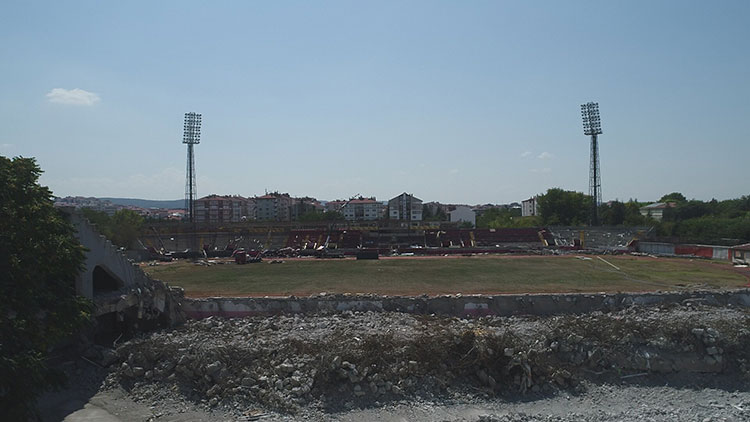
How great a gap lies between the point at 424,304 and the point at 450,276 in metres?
11.9

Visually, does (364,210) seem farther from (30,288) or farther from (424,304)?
(30,288)

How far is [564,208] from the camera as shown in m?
97.0

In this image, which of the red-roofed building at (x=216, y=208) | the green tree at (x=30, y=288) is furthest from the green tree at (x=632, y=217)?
the red-roofed building at (x=216, y=208)

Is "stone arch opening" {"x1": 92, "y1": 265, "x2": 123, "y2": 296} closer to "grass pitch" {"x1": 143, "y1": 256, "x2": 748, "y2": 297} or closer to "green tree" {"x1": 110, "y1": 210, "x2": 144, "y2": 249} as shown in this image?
"grass pitch" {"x1": 143, "y1": 256, "x2": 748, "y2": 297}

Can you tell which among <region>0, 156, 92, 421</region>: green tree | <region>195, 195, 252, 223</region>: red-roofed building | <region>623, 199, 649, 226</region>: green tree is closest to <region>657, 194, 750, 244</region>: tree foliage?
<region>623, 199, 649, 226</region>: green tree

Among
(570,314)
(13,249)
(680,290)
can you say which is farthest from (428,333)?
(680,290)

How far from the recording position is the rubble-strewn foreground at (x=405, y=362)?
53.8ft

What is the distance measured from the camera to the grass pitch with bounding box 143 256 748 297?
100ft

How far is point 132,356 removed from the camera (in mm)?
18531

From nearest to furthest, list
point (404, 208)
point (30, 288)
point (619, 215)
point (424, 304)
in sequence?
point (30, 288), point (424, 304), point (619, 215), point (404, 208)

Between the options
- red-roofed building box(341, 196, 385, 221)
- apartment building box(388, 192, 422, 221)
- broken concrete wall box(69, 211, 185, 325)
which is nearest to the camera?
broken concrete wall box(69, 211, 185, 325)

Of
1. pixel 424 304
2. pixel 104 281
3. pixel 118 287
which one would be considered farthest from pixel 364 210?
pixel 118 287

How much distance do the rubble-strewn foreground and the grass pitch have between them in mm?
8341

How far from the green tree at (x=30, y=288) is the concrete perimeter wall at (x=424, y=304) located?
10.0 m
